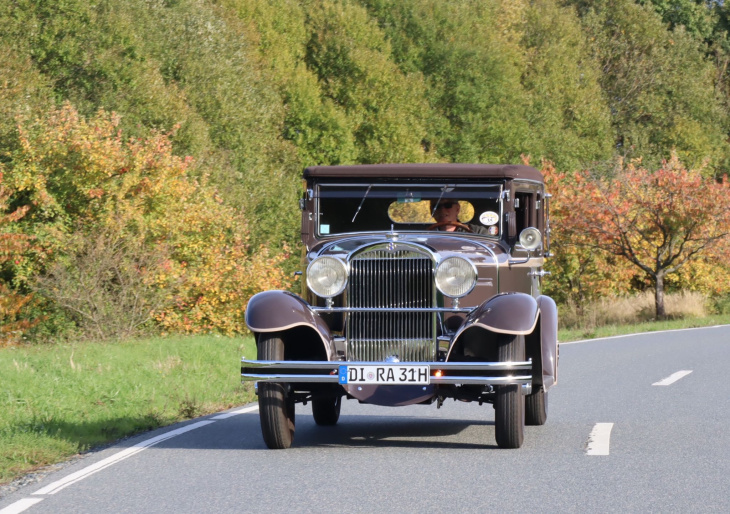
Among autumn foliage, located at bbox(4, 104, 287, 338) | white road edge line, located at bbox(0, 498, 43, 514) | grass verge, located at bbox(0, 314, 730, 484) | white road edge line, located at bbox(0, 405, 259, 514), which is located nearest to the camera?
white road edge line, located at bbox(0, 498, 43, 514)

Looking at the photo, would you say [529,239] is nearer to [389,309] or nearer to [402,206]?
[402,206]

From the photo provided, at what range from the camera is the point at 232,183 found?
37.5 m

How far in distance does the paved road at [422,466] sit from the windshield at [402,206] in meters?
1.75

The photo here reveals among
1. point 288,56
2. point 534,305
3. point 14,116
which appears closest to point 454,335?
point 534,305

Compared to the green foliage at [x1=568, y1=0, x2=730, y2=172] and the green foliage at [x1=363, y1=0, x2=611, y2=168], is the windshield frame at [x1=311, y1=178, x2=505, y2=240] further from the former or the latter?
the green foliage at [x1=568, y1=0, x2=730, y2=172]

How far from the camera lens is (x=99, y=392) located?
1204cm

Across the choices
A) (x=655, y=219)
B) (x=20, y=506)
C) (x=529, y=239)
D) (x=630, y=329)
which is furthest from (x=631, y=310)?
(x=20, y=506)

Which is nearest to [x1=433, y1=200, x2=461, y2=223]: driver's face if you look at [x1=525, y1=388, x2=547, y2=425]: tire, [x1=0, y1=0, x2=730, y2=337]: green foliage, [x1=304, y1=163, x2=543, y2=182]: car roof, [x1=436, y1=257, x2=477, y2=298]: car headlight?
[x1=304, y1=163, x2=543, y2=182]: car roof

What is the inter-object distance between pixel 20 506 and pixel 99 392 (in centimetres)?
579

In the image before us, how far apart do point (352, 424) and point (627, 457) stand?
295 cm

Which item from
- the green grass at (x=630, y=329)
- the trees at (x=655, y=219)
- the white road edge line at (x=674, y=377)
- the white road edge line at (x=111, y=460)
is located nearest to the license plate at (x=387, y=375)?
the white road edge line at (x=111, y=460)

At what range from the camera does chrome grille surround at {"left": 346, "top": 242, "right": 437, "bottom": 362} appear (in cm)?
858

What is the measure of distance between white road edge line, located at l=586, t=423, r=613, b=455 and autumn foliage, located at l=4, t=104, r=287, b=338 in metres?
15.0

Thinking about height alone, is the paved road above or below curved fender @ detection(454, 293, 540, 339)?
below
